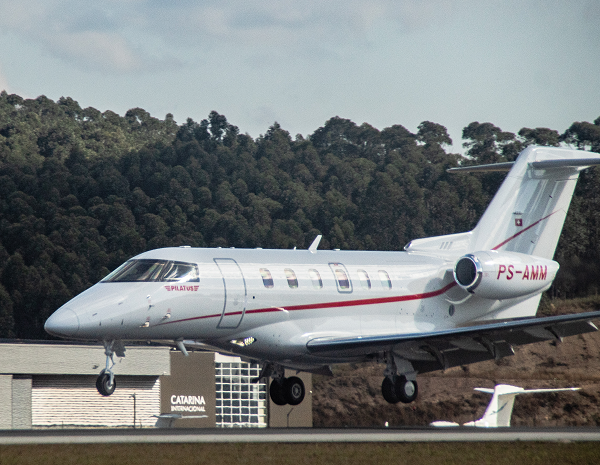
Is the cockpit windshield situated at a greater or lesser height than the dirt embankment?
greater

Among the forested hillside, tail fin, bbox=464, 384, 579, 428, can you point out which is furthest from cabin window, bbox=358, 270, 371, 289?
the forested hillside

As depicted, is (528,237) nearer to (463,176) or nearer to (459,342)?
A: (459,342)

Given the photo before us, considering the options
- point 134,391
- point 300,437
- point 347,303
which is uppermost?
point 347,303

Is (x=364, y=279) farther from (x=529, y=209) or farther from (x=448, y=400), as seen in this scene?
(x=448, y=400)

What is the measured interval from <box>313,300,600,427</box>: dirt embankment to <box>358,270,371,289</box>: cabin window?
18.3 m

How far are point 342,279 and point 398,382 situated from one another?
3.14 metres

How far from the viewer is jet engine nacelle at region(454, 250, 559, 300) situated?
2511 cm

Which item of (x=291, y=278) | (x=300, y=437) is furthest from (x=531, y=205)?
(x=300, y=437)

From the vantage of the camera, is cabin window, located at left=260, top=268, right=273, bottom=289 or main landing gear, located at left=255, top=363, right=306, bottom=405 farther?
main landing gear, located at left=255, top=363, right=306, bottom=405

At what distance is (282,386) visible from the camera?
25328mm

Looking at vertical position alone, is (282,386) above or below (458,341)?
below

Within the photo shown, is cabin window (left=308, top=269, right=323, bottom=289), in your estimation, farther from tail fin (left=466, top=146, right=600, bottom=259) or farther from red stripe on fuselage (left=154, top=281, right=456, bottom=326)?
Answer: tail fin (left=466, top=146, right=600, bottom=259)

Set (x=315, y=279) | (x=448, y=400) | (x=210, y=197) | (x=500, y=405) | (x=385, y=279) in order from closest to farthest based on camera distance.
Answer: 1. (x=315, y=279)
2. (x=385, y=279)
3. (x=500, y=405)
4. (x=448, y=400)
5. (x=210, y=197)

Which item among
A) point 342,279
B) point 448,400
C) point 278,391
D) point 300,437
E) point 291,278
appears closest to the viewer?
point 300,437
